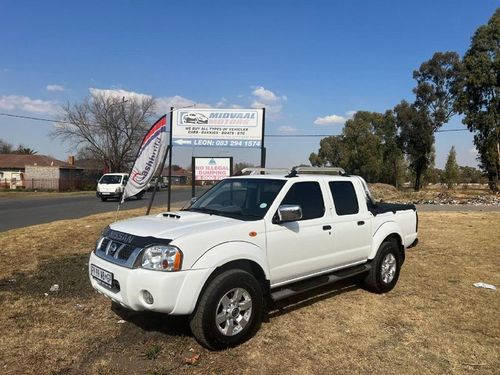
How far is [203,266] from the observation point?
4.26m

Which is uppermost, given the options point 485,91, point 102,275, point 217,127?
point 485,91

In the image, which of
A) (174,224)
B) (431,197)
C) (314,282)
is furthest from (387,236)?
(431,197)

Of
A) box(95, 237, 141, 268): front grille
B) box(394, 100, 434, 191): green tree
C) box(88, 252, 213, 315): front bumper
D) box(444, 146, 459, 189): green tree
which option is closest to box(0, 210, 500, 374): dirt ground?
box(88, 252, 213, 315): front bumper

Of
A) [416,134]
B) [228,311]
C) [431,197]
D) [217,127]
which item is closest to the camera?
[228,311]

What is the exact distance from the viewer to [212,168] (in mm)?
14156

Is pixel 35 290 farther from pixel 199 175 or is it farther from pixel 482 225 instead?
pixel 482 225

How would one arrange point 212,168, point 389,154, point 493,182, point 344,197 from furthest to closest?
1. point 389,154
2. point 493,182
3. point 212,168
4. point 344,197

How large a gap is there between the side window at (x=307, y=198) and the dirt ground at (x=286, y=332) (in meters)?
1.25

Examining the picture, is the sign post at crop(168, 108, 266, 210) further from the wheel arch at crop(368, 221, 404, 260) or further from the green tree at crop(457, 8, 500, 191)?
the green tree at crop(457, 8, 500, 191)

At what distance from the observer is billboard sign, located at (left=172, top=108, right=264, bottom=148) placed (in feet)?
46.9

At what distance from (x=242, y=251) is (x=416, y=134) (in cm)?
4040

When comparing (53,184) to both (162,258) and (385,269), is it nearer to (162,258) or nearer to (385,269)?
(385,269)

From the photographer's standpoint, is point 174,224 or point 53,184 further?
point 53,184

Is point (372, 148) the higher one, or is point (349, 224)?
point (372, 148)
